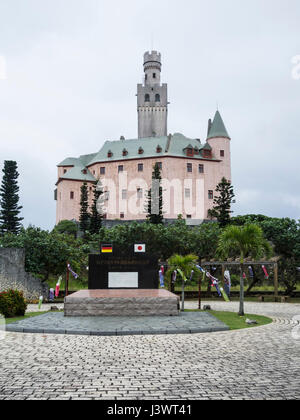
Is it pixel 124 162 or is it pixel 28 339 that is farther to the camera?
pixel 124 162

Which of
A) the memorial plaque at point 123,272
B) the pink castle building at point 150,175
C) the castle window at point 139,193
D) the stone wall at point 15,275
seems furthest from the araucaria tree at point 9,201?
the memorial plaque at point 123,272

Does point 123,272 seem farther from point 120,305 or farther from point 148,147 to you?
point 148,147

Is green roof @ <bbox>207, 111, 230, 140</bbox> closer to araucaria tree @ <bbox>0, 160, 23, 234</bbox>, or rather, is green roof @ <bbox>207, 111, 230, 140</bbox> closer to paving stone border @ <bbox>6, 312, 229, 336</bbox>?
araucaria tree @ <bbox>0, 160, 23, 234</bbox>

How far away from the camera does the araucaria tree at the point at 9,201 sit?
Result: 59.7m

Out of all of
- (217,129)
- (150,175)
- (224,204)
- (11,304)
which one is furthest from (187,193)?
(11,304)

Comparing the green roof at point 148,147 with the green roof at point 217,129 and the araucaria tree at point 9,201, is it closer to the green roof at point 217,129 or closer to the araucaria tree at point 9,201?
the green roof at point 217,129

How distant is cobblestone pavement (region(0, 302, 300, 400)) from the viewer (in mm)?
5340

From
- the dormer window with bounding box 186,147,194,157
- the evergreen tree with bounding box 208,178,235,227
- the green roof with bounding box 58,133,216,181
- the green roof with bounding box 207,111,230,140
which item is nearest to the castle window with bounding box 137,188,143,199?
the green roof with bounding box 58,133,216,181

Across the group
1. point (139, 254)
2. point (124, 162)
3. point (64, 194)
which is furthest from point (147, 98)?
point (139, 254)

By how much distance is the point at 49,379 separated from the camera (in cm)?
596

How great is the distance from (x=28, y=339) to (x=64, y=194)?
62.1 m

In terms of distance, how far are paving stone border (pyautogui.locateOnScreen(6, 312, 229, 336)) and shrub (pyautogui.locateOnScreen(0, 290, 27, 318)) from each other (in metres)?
1.21

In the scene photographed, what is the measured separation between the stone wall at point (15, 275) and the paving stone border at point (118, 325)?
35.0ft
